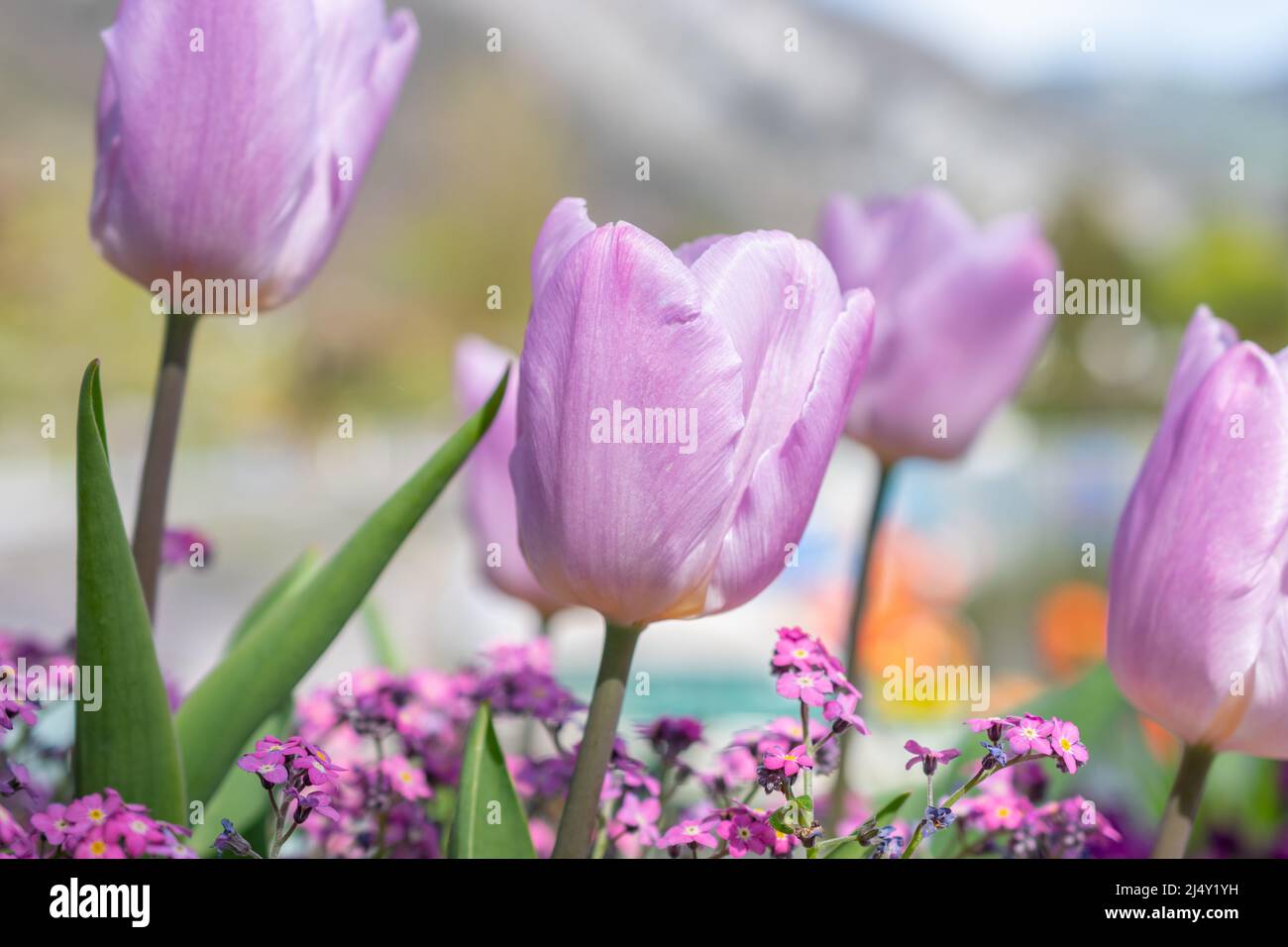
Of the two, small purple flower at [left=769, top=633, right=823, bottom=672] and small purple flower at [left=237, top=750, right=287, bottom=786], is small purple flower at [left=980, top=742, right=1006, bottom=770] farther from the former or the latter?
small purple flower at [left=237, top=750, right=287, bottom=786]

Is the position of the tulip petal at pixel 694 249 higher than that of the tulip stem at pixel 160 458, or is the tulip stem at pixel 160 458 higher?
the tulip petal at pixel 694 249

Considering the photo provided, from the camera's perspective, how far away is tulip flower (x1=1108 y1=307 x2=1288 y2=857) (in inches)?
15.1

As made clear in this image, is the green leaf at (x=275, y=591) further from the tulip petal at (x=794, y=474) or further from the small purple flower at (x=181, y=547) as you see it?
the tulip petal at (x=794, y=474)

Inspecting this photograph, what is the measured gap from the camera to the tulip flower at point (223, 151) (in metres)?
0.44

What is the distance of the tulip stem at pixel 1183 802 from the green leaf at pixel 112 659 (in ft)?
Result: 0.98

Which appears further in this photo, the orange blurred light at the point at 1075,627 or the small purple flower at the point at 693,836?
the orange blurred light at the point at 1075,627

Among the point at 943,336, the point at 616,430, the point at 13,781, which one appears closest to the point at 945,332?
the point at 943,336

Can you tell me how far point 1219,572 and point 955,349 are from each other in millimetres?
298

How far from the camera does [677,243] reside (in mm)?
10680

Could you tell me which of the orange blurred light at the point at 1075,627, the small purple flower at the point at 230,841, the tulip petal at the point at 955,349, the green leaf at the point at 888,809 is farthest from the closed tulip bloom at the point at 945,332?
the orange blurred light at the point at 1075,627

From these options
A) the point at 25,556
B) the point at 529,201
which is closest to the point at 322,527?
the point at 25,556

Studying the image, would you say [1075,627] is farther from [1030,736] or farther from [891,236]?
[1030,736]

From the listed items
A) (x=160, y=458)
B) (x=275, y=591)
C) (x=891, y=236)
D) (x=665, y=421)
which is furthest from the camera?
(x=891, y=236)
